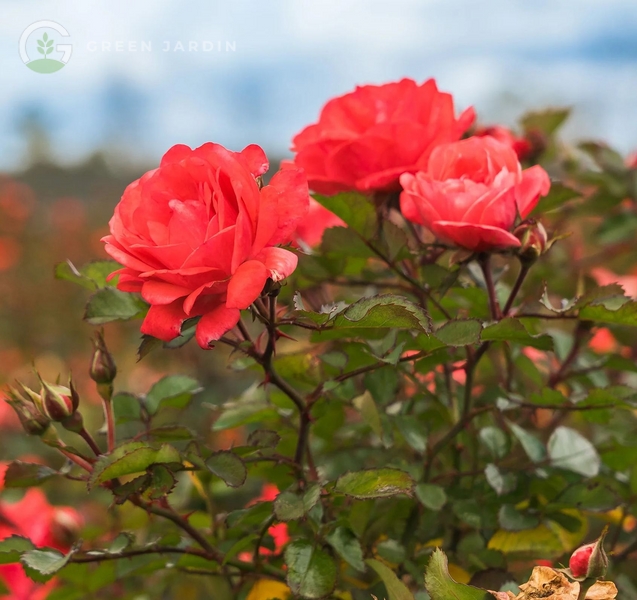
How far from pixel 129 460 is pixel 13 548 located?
13 cm

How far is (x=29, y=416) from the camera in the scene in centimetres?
46

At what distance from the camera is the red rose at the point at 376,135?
535mm

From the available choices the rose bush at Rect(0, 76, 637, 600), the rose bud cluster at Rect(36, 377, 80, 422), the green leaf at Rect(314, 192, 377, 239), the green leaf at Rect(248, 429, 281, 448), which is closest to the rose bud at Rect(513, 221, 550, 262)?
the rose bush at Rect(0, 76, 637, 600)

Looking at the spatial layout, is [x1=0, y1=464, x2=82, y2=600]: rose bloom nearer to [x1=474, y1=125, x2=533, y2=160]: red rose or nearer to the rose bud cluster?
the rose bud cluster

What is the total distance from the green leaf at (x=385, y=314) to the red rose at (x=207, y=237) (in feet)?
0.17

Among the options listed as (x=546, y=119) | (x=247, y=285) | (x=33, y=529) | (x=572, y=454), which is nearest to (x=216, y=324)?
(x=247, y=285)

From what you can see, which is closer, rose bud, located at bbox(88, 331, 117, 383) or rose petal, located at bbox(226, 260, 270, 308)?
rose petal, located at bbox(226, 260, 270, 308)

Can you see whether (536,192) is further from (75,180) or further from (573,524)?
(75,180)

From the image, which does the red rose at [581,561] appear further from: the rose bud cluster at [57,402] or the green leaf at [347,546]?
the rose bud cluster at [57,402]

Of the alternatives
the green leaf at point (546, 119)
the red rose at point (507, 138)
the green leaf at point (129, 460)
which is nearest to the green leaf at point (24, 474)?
the green leaf at point (129, 460)

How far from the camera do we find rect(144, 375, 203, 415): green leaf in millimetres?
573

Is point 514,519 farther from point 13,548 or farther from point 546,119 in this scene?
Answer: point 546,119

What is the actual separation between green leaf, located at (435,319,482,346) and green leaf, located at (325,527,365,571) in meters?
0.15

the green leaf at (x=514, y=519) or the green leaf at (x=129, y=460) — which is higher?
the green leaf at (x=129, y=460)
